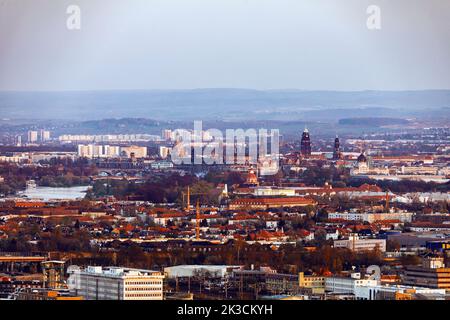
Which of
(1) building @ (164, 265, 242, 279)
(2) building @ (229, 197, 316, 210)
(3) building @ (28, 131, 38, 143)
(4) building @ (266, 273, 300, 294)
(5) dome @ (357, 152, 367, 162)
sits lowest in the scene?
(2) building @ (229, 197, 316, 210)

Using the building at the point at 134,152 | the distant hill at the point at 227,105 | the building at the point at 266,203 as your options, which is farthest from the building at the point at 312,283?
the building at the point at 134,152

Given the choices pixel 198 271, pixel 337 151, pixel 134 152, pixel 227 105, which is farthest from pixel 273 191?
pixel 198 271

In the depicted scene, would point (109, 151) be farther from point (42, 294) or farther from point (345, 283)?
point (42, 294)

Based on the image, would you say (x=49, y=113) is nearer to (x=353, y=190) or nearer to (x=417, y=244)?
(x=353, y=190)

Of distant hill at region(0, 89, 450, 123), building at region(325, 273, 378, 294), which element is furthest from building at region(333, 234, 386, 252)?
distant hill at region(0, 89, 450, 123)

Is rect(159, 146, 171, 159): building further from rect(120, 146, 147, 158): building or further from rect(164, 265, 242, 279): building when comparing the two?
rect(164, 265, 242, 279): building
